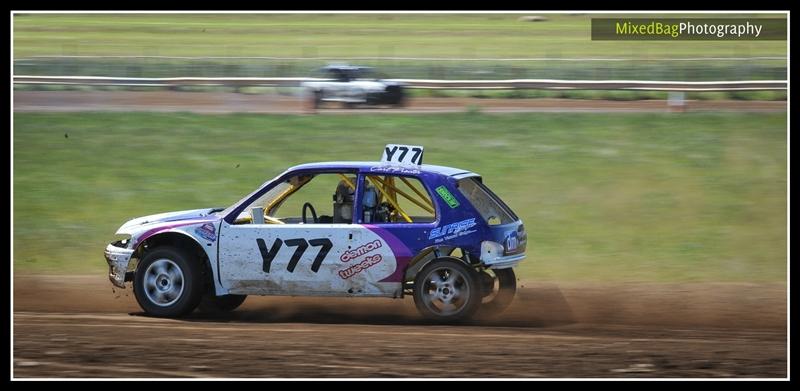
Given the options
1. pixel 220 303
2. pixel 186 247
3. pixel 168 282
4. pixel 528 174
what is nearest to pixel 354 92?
pixel 528 174

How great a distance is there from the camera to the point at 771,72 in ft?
97.5

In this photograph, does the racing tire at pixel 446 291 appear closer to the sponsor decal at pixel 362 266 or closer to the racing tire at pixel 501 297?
the sponsor decal at pixel 362 266

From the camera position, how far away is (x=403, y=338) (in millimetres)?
8844

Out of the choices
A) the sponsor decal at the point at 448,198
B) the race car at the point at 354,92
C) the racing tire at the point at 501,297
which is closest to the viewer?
the sponsor decal at the point at 448,198

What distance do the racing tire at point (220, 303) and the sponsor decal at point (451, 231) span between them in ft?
Result: 7.43

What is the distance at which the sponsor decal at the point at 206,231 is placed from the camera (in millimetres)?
9703

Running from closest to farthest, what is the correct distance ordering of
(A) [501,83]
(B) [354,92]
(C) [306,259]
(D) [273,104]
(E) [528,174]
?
(C) [306,259], (E) [528,174], (B) [354,92], (D) [273,104], (A) [501,83]

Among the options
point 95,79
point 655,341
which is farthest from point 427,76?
point 655,341

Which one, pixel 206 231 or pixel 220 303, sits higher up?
pixel 206 231

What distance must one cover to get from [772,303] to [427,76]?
22.4 m

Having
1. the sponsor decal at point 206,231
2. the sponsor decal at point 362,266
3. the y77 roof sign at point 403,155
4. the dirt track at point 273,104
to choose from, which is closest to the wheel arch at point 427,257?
the sponsor decal at point 362,266

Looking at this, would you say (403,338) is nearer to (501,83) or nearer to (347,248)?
(347,248)

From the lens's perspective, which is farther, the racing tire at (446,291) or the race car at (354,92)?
the race car at (354,92)

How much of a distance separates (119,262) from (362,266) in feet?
8.02
